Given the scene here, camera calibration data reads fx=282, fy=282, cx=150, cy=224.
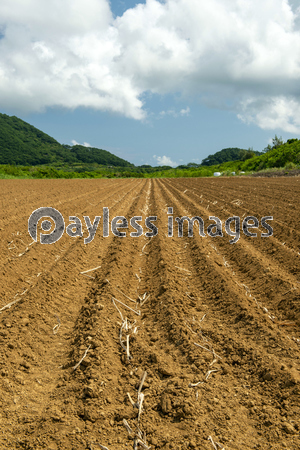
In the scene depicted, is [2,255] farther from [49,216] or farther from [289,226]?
[289,226]

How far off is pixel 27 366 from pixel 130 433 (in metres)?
1.24

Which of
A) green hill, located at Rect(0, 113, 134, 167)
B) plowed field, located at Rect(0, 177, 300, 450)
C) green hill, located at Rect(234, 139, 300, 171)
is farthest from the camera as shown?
green hill, located at Rect(0, 113, 134, 167)

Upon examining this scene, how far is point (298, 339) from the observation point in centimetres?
297

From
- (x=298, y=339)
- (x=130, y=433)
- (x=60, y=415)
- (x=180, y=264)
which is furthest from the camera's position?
(x=180, y=264)

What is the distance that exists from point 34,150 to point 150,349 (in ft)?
427

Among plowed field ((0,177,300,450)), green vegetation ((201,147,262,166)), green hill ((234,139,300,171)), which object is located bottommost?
plowed field ((0,177,300,450))

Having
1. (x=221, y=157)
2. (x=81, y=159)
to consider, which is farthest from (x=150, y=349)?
A: (x=81, y=159)

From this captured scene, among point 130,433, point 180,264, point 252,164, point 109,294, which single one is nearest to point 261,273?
point 180,264

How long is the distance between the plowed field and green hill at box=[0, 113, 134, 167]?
105439 millimetres

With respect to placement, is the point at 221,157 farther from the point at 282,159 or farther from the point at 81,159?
the point at 282,159

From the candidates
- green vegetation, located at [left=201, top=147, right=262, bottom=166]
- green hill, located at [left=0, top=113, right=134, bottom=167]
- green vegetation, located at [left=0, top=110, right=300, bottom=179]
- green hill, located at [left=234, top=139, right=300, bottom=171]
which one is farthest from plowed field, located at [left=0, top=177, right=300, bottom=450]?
green vegetation, located at [left=201, top=147, right=262, bottom=166]

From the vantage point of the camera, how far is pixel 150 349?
2.83 m

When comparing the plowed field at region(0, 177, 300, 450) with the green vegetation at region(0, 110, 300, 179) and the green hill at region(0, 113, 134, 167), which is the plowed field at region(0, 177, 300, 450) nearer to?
the green vegetation at region(0, 110, 300, 179)

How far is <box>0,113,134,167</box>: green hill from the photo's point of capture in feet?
360
